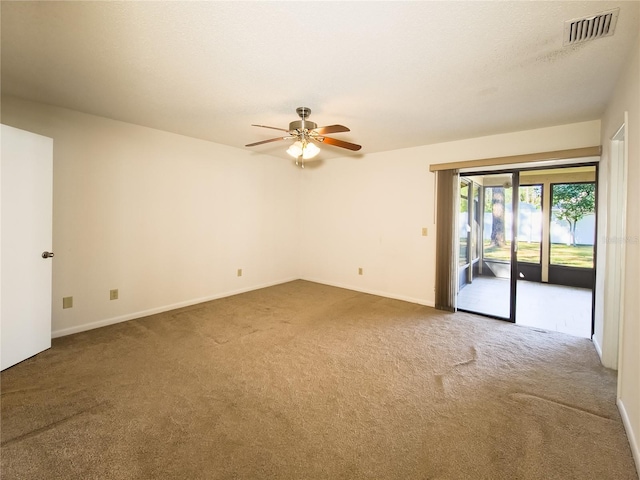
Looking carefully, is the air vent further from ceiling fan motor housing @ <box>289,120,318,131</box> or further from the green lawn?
the green lawn

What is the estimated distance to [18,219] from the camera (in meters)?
2.44

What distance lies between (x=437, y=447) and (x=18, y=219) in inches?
140

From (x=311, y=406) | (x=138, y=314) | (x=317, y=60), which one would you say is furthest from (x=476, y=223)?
(x=138, y=314)

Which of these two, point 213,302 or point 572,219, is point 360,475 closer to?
point 213,302

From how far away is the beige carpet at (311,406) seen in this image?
1563 mm

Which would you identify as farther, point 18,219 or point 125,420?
point 18,219

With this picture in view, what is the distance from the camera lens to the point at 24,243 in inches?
98.2

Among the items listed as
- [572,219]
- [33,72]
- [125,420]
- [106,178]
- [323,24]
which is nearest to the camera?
[323,24]

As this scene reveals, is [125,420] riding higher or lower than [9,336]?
lower

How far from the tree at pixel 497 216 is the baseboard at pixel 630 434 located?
97.9 inches

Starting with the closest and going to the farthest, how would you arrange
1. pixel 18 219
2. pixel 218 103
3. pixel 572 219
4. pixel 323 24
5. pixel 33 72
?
pixel 323 24, pixel 33 72, pixel 18 219, pixel 218 103, pixel 572 219

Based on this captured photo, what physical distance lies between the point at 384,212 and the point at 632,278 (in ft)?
10.3

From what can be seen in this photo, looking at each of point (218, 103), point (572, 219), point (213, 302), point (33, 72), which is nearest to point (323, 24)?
point (218, 103)

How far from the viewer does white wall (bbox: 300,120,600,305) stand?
3777mm
